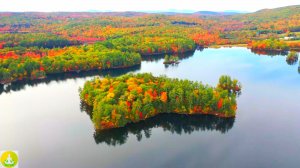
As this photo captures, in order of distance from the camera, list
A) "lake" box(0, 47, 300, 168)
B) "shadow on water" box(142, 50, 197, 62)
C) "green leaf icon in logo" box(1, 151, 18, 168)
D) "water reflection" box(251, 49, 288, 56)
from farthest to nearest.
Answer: "water reflection" box(251, 49, 288, 56) < "shadow on water" box(142, 50, 197, 62) < "lake" box(0, 47, 300, 168) < "green leaf icon in logo" box(1, 151, 18, 168)

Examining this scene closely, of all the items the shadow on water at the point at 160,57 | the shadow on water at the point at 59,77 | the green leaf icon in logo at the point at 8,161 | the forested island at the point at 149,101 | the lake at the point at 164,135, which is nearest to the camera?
the green leaf icon in logo at the point at 8,161

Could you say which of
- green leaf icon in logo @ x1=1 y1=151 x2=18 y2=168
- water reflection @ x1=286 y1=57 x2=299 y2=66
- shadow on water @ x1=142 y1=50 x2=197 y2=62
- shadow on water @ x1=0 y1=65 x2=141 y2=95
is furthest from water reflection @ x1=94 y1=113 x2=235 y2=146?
water reflection @ x1=286 y1=57 x2=299 y2=66

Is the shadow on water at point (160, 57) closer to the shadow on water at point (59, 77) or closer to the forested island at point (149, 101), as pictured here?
the shadow on water at point (59, 77)

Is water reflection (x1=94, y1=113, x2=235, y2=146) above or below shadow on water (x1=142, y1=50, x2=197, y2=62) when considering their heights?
below

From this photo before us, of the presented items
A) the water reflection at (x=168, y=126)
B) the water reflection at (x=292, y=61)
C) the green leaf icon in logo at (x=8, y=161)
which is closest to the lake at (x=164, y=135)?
the water reflection at (x=168, y=126)

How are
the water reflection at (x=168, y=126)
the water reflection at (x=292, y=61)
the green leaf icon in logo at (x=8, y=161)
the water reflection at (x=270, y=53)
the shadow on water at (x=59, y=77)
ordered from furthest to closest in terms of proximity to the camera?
1. the water reflection at (x=270, y=53)
2. the water reflection at (x=292, y=61)
3. the shadow on water at (x=59, y=77)
4. the water reflection at (x=168, y=126)
5. the green leaf icon in logo at (x=8, y=161)

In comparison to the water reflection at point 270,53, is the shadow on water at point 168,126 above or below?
below

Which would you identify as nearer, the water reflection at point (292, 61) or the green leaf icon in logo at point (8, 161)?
the green leaf icon in logo at point (8, 161)

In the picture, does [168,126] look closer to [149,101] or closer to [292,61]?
[149,101]

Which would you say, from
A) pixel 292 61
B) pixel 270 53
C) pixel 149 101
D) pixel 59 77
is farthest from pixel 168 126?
pixel 270 53

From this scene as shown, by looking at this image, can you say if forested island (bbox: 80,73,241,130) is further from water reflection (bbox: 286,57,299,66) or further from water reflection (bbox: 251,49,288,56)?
water reflection (bbox: 251,49,288,56)

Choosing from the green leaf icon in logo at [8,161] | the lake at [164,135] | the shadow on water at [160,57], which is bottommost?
the lake at [164,135]
